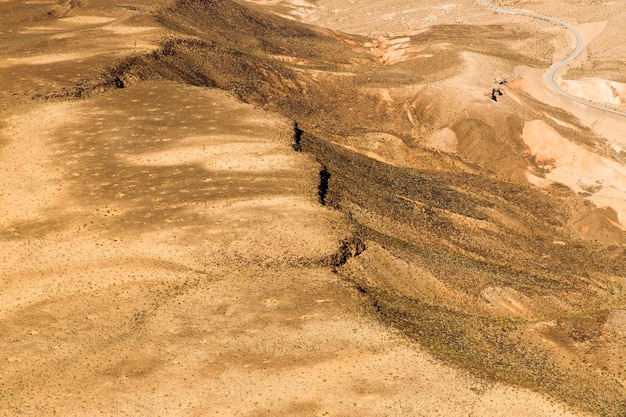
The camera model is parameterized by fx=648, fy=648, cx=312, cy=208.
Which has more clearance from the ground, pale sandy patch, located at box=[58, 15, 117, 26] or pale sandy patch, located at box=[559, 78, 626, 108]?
pale sandy patch, located at box=[58, 15, 117, 26]

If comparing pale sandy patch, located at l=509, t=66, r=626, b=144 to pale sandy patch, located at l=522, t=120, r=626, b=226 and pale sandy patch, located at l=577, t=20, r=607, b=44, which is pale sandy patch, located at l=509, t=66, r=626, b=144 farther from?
pale sandy patch, located at l=577, t=20, r=607, b=44

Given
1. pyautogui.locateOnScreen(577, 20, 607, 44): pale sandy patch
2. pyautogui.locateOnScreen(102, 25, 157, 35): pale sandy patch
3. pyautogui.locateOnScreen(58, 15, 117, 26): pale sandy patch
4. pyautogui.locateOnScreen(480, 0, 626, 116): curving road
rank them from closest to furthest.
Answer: pyautogui.locateOnScreen(102, 25, 157, 35): pale sandy patch < pyautogui.locateOnScreen(58, 15, 117, 26): pale sandy patch < pyautogui.locateOnScreen(480, 0, 626, 116): curving road < pyautogui.locateOnScreen(577, 20, 607, 44): pale sandy patch

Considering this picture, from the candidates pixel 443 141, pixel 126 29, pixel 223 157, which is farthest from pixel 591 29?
pixel 223 157

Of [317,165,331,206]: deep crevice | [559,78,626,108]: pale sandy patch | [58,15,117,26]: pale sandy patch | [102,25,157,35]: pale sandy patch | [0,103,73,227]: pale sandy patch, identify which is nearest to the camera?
[0,103,73,227]: pale sandy patch

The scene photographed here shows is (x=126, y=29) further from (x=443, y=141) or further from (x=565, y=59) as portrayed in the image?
(x=565, y=59)

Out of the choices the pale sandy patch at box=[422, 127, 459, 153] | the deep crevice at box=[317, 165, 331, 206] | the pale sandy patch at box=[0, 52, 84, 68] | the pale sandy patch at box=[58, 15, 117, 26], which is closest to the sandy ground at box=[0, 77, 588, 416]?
the deep crevice at box=[317, 165, 331, 206]

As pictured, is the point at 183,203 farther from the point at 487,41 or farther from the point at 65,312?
the point at 487,41

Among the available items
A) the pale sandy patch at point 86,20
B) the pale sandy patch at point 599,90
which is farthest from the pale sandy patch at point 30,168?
the pale sandy patch at point 599,90

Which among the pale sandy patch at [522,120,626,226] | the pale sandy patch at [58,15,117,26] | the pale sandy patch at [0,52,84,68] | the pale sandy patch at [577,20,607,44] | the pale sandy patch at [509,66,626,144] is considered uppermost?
the pale sandy patch at [58,15,117,26]

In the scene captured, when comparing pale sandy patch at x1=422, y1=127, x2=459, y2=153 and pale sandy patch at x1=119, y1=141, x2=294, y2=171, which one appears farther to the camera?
pale sandy patch at x1=422, y1=127, x2=459, y2=153
